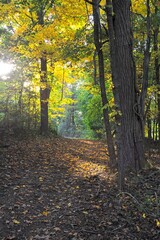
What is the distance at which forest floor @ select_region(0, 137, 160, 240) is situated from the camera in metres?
4.16

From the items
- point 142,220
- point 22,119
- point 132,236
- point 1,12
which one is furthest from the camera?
point 22,119

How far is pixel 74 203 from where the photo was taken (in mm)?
5328

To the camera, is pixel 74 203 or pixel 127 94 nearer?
pixel 74 203

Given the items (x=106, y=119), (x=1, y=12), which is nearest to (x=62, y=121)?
(x=1, y=12)

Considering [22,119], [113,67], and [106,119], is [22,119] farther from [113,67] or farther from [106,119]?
[113,67]

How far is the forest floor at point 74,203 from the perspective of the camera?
13.6 ft

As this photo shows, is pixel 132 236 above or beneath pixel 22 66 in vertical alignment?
beneath

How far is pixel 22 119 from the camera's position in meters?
12.9

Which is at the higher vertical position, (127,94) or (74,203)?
(127,94)

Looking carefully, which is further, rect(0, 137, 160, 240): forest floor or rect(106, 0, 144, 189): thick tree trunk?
rect(106, 0, 144, 189): thick tree trunk

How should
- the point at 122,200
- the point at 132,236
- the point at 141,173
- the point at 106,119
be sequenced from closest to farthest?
the point at 132,236
the point at 122,200
the point at 141,173
the point at 106,119

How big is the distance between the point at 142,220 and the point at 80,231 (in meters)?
1.09

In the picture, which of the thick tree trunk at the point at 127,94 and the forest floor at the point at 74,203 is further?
the thick tree trunk at the point at 127,94

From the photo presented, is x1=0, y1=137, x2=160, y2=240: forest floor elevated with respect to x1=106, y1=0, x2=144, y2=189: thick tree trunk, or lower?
lower
